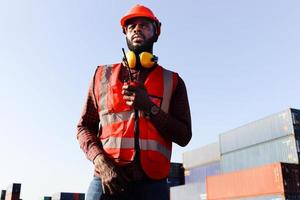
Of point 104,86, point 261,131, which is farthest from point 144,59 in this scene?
point 261,131

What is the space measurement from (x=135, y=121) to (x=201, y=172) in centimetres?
5659

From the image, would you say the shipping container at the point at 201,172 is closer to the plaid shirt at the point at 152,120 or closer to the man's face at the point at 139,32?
the plaid shirt at the point at 152,120

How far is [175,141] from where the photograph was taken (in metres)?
2.66

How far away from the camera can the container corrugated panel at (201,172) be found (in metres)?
54.5

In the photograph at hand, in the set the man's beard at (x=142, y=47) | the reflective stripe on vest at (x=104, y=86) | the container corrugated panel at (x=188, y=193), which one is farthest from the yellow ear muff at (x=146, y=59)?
the container corrugated panel at (x=188, y=193)

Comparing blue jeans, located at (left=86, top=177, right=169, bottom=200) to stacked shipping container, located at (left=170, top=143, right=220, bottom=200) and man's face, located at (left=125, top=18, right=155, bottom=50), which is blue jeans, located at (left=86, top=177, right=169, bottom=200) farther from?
stacked shipping container, located at (left=170, top=143, right=220, bottom=200)

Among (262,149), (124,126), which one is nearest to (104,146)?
(124,126)

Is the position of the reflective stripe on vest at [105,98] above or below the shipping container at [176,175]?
below

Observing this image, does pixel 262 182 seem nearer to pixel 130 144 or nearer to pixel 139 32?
pixel 139 32

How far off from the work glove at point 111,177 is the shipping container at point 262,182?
117 ft

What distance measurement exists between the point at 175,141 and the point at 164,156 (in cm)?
16

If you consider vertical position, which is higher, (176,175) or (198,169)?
(198,169)

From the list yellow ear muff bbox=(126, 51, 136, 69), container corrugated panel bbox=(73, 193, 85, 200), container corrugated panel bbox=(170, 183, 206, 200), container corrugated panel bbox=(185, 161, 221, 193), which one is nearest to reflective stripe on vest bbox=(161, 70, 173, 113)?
yellow ear muff bbox=(126, 51, 136, 69)

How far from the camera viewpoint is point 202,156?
58562 mm
